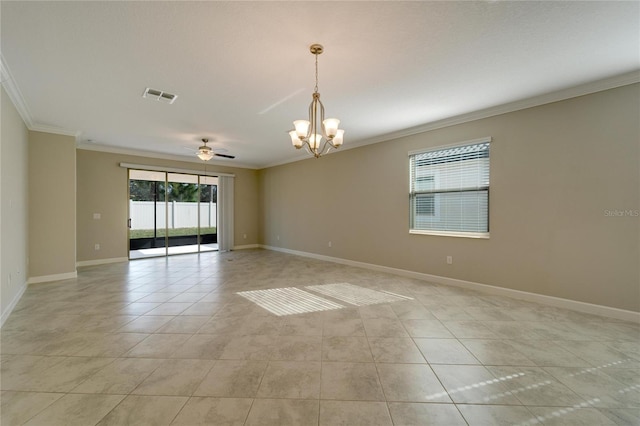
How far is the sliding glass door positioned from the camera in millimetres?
6727

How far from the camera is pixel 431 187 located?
Result: 451 centimetres

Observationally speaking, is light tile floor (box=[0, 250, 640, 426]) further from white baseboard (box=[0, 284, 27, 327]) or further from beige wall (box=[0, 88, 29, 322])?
beige wall (box=[0, 88, 29, 322])

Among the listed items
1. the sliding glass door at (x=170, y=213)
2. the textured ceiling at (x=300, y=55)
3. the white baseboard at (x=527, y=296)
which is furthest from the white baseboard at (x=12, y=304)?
the white baseboard at (x=527, y=296)

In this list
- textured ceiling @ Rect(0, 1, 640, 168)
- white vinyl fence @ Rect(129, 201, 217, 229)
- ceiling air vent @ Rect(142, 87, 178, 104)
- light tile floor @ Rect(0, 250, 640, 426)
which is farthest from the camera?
white vinyl fence @ Rect(129, 201, 217, 229)

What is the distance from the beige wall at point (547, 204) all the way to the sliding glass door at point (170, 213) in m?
5.29

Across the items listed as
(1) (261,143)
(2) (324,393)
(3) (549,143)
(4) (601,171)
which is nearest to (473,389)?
(2) (324,393)

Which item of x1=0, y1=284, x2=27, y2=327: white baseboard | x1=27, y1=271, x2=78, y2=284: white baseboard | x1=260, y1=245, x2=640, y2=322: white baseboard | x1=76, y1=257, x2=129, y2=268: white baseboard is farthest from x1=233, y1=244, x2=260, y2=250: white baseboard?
x1=0, y1=284, x2=27, y2=327: white baseboard

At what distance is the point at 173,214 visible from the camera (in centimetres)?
728

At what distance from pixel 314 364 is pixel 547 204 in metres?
3.51

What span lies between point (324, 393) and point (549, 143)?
156 inches

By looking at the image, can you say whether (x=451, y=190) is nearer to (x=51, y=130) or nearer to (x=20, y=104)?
(x=20, y=104)

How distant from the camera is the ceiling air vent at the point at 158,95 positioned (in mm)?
3215

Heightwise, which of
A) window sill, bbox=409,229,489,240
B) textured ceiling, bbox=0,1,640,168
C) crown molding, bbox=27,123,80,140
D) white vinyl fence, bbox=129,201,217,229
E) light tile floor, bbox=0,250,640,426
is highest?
textured ceiling, bbox=0,1,640,168

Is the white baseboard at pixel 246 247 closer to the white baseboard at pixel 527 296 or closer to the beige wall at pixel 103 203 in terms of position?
the beige wall at pixel 103 203
